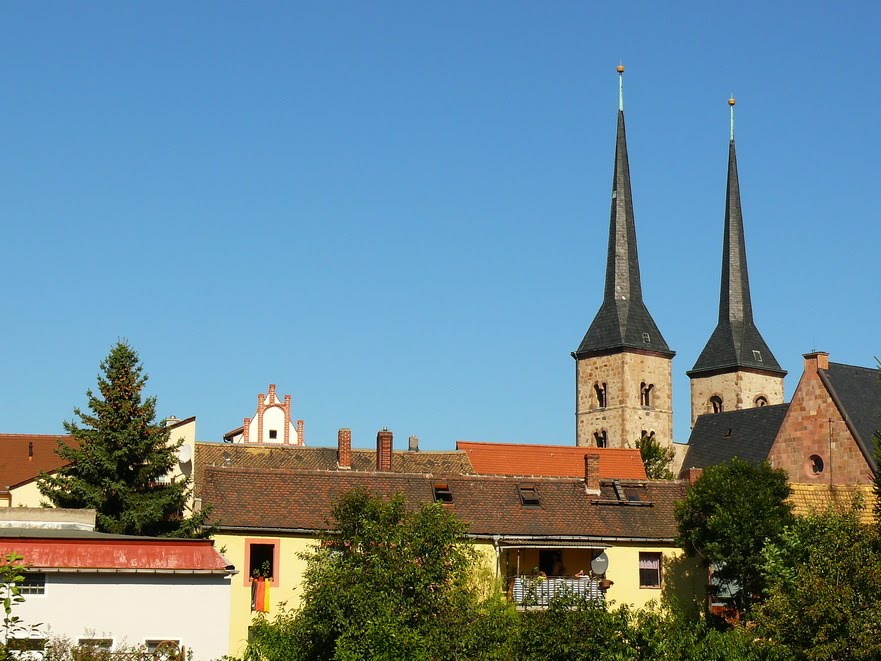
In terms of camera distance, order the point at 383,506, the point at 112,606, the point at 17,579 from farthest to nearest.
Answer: the point at 383,506, the point at 112,606, the point at 17,579

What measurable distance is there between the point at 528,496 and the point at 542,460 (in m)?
21.4

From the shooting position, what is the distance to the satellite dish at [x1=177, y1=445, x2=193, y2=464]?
38.5 meters

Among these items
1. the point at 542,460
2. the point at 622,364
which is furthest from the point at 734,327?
the point at 542,460

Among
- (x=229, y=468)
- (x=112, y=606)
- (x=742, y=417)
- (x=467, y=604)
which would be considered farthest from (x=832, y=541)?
(x=742, y=417)

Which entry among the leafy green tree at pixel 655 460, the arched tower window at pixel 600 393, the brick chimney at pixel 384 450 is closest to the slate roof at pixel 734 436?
the leafy green tree at pixel 655 460

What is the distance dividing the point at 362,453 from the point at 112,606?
2784 cm

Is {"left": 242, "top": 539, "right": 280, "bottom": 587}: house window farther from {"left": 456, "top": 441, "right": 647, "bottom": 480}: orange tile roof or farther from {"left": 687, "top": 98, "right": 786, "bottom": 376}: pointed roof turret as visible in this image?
{"left": 687, "top": 98, "right": 786, "bottom": 376}: pointed roof turret

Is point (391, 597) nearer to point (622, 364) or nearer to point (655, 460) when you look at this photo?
point (655, 460)

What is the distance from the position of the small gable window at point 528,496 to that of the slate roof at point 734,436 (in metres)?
29.5

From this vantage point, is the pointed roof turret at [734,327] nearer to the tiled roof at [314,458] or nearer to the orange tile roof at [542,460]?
the orange tile roof at [542,460]

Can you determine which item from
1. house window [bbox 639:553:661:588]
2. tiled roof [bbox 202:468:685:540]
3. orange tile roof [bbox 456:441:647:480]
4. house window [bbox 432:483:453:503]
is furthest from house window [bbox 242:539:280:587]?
orange tile roof [bbox 456:441:647:480]

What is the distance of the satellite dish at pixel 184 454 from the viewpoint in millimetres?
38500

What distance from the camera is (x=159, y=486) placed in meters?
36.9

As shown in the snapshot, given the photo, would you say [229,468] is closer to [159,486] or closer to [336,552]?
[159,486]
